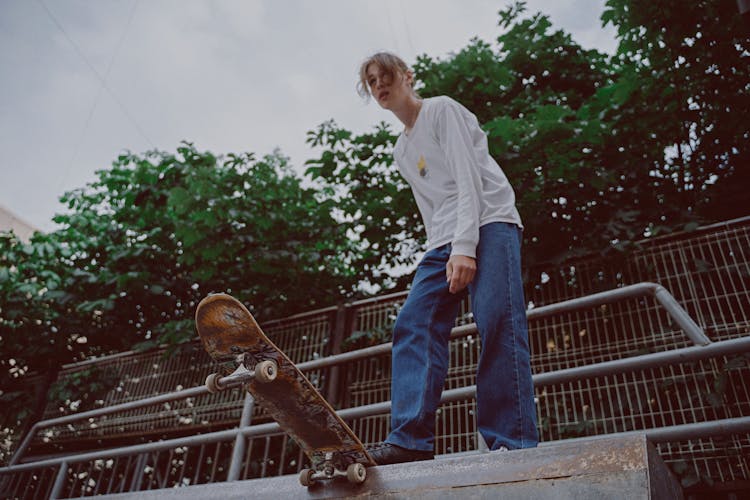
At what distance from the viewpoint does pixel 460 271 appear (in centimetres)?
170

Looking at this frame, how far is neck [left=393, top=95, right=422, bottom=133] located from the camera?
217cm

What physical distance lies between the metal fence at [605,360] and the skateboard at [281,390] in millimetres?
1105

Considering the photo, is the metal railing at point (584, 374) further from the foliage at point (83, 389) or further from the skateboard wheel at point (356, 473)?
the foliage at point (83, 389)

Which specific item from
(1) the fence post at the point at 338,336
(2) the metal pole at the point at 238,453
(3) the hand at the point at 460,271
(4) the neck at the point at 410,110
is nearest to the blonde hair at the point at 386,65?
(4) the neck at the point at 410,110

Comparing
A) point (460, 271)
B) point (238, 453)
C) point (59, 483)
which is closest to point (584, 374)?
point (460, 271)

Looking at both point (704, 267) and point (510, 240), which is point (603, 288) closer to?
point (704, 267)

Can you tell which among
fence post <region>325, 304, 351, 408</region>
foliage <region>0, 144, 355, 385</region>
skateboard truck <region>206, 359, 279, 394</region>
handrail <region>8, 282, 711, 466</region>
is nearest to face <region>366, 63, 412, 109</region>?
handrail <region>8, 282, 711, 466</region>

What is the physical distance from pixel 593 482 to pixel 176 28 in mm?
9281

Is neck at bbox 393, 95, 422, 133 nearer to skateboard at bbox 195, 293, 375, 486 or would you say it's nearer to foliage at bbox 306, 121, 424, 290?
skateboard at bbox 195, 293, 375, 486

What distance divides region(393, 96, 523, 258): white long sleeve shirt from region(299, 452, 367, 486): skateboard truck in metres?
0.72

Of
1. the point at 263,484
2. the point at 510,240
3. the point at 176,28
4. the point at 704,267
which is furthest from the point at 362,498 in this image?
the point at 176,28

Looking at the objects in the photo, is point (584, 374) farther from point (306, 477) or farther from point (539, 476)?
point (306, 477)

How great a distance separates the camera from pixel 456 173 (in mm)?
1903

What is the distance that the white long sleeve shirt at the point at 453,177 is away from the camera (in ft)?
5.96
